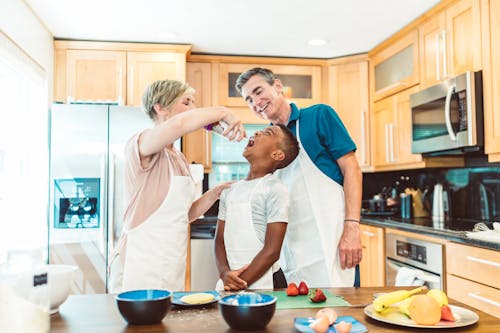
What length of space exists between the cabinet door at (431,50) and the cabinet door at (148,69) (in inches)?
72.1

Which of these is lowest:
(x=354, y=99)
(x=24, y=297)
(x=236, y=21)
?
(x=24, y=297)

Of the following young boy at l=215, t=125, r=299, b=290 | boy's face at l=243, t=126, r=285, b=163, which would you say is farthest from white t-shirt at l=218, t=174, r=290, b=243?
boy's face at l=243, t=126, r=285, b=163

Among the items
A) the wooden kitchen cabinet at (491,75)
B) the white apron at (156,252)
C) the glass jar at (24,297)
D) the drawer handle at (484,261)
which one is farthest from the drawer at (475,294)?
the glass jar at (24,297)

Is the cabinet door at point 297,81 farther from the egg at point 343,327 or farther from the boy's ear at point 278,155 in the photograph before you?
the egg at point 343,327

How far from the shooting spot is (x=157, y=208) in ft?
5.03

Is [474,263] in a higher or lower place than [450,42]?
lower

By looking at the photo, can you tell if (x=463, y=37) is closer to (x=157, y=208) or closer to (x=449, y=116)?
(x=449, y=116)

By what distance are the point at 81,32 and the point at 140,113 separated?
77 centimetres

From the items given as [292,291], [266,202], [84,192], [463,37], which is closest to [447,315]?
[292,291]

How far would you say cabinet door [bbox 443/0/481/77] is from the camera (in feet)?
8.88

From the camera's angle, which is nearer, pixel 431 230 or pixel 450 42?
pixel 431 230

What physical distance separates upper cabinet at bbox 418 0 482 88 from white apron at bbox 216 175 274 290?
188 centimetres

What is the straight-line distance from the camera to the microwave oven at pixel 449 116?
2654 millimetres

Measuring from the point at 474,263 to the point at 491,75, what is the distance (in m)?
1.03
